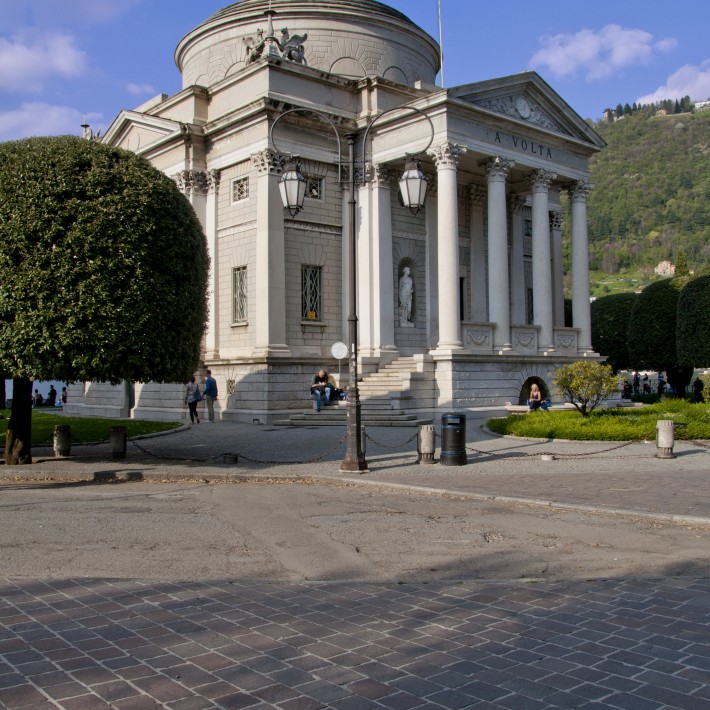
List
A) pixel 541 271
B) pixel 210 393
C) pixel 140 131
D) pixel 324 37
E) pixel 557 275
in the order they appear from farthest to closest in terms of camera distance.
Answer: pixel 557 275, pixel 140 131, pixel 324 37, pixel 541 271, pixel 210 393

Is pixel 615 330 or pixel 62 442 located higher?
pixel 615 330

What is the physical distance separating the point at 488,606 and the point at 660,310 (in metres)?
41.3

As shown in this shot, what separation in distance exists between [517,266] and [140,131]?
17407 millimetres

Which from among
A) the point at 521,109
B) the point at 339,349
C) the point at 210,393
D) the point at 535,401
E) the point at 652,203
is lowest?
the point at 535,401

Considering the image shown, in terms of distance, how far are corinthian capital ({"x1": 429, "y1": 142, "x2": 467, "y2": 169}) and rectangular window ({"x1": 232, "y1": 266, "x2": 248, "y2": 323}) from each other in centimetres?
805

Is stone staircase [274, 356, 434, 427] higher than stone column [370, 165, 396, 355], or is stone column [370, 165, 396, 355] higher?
stone column [370, 165, 396, 355]

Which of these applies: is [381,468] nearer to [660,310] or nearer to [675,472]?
[675,472]

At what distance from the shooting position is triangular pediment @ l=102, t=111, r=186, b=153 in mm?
30684

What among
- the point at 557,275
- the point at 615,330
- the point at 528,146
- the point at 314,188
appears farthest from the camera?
the point at 615,330

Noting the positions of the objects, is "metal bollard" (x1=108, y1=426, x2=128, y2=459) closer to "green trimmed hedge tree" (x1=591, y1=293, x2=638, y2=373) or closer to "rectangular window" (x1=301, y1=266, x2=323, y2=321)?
"rectangular window" (x1=301, y1=266, x2=323, y2=321)

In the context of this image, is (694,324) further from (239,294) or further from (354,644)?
(354,644)

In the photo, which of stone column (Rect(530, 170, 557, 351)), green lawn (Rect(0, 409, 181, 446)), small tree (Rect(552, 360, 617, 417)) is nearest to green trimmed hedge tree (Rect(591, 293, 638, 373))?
stone column (Rect(530, 170, 557, 351))

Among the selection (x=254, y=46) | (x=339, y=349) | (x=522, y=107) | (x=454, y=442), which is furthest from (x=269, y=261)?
Result: (x=454, y=442)

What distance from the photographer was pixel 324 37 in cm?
3262
